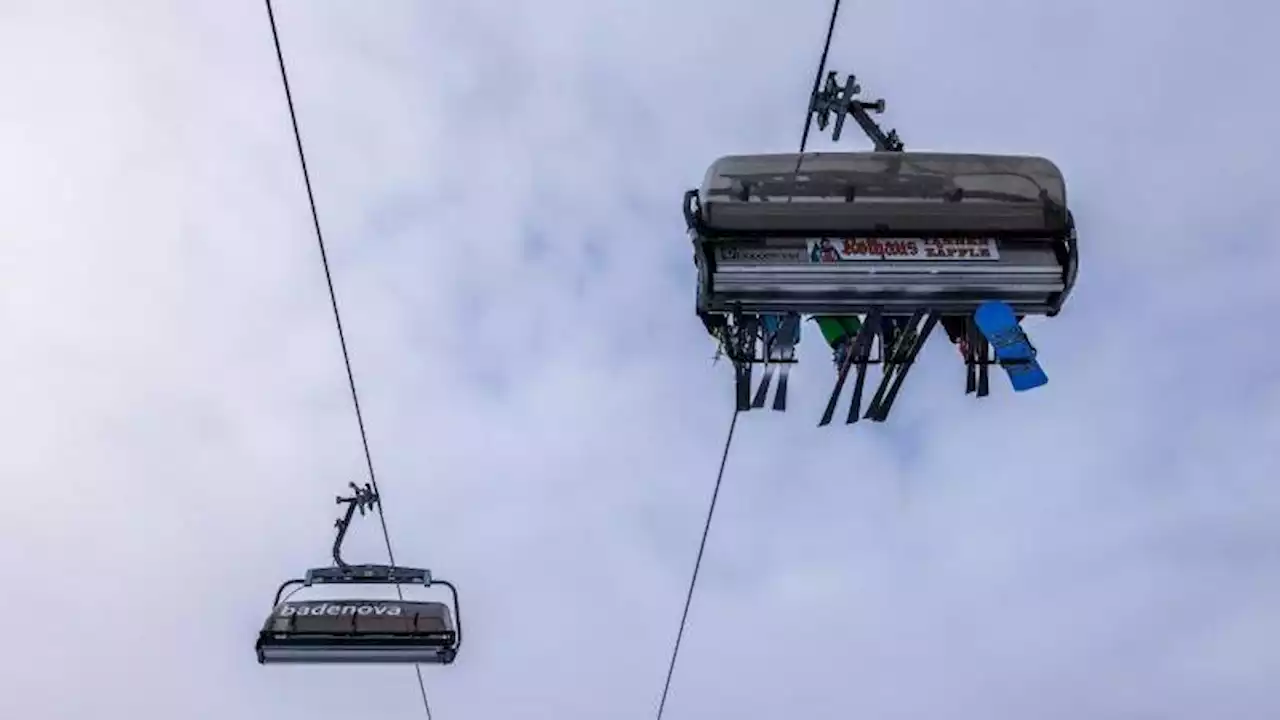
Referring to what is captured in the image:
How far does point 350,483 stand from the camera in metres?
12.3

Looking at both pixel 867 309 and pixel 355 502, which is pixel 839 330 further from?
pixel 355 502

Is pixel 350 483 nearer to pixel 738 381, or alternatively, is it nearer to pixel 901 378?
pixel 738 381

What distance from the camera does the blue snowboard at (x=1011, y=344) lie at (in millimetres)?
7691

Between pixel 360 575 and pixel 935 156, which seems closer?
pixel 935 156

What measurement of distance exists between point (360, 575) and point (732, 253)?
4.44 metres

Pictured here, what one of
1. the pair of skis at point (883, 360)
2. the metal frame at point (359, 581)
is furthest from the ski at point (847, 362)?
the metal frame at point (359, 581)

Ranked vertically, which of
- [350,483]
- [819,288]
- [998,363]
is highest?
[350,483]

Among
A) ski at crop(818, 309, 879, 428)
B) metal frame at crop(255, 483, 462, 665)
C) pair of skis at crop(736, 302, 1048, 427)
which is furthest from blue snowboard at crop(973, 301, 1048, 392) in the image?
metal frame at crop(255, 483, 462, 665)

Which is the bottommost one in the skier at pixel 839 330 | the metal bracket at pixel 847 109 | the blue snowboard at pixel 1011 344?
the blue snowboard at pixel 1011 344

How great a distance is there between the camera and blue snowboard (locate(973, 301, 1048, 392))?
7691mm

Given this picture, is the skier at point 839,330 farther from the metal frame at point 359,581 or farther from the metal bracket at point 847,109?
the metal frame at point 359,581

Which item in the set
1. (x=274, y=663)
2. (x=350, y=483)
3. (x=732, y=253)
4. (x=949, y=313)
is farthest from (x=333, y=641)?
(x=949, y=313)

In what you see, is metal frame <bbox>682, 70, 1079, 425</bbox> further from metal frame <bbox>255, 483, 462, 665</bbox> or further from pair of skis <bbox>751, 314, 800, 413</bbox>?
metal frame <bbox>255, 483, 462, 665</bbox>

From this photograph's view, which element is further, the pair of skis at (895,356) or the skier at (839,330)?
the skier at (839,330)
